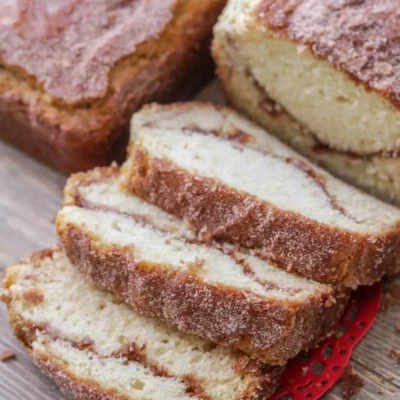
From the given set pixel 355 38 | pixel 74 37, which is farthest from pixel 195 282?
pixel 74 37

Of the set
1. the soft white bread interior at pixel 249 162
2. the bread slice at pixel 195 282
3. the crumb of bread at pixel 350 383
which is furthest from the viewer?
the soft white bread interior at pixel 249 162

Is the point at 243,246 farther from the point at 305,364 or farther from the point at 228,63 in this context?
the point at 228,63

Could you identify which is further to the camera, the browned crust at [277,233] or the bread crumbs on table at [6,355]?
the bread crumbs on table at [6,355]

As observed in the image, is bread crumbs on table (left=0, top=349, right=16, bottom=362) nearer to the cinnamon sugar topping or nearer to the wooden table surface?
the wooden table surface

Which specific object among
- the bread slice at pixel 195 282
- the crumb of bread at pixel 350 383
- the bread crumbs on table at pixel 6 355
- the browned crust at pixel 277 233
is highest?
the browned crust at pixel 277 233

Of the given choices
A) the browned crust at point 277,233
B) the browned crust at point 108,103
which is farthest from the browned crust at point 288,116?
the browned crust at point 277,233

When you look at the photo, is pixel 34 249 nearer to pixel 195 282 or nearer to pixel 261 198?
pixel 195 282

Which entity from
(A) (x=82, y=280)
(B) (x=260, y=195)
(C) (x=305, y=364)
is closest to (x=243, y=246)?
(B) (x=260, y=195)

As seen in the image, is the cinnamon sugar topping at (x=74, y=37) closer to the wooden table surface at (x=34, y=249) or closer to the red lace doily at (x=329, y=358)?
the wooden table surface at (x=34, y=249)
